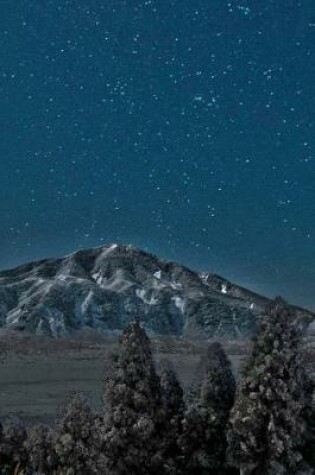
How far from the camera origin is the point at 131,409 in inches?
1419

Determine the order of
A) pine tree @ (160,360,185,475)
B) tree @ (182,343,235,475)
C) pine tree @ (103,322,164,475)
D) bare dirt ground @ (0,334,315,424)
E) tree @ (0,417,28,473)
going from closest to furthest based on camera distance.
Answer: pine tree @ (103,322,164,475) < tree @ (0,417,28,473) < pine tree @ (160,360,185,475) < tree @ (182,343,235,475) < bare dirt ground @ (0,334,315,424)

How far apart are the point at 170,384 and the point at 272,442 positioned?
25.3ft

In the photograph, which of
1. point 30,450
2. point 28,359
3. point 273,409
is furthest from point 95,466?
point 28,359

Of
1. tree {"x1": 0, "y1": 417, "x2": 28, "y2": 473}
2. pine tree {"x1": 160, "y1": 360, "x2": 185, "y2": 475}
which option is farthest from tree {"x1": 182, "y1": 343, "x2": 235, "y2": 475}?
tree {"x1": 0, "y1": 417, "x2": 28, "y2": 473}

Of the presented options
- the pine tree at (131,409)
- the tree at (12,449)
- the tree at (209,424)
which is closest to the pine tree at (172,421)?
the tree at (209,424)

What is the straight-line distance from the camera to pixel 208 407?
1527 inches

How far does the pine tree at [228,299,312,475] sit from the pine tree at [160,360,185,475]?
4096mm

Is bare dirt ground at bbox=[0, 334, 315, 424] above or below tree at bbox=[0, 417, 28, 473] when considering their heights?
above

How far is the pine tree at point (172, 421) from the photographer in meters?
37.8

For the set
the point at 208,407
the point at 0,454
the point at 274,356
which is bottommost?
the point at 0,454

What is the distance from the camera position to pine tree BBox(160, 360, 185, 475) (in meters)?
37.8

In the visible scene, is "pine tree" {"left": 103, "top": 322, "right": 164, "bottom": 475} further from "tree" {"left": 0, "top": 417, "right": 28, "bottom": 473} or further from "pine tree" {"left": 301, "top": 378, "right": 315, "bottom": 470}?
"pine tree" {"left": 301, "top": 378, "right": 315, "bottom": 470}

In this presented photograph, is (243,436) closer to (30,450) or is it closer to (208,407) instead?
(208,407)

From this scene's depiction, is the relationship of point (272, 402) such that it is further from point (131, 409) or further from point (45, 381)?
point (45, 381)
